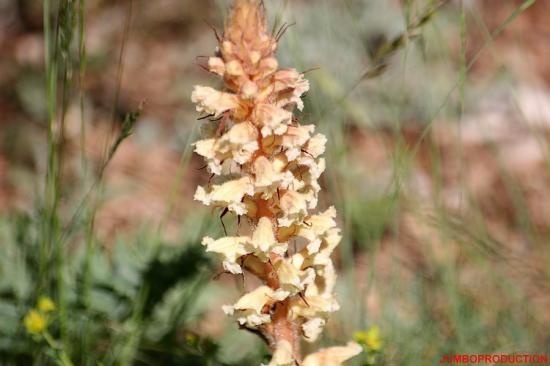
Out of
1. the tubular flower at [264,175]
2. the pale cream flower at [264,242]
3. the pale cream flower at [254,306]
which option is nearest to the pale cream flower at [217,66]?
the tubular flower at [264,175]

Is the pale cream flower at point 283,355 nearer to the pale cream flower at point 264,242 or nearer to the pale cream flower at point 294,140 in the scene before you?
the pale cream flower at point 264,242

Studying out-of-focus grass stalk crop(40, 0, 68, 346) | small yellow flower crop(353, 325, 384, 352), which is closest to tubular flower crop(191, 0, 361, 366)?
small yellow flower crop(353, 325, 384, 352)

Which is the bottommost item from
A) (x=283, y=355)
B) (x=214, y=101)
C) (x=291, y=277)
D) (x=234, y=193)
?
(x=283, y=355)

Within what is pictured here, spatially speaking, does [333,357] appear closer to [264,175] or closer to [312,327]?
[312,327]

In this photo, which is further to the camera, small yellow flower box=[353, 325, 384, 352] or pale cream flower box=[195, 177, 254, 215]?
small yellow flower box=[353, 325, 384, 352]

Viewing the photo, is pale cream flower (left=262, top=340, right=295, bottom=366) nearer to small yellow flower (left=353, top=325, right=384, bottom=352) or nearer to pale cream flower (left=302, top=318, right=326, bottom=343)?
pale cream flower (left=302, top=318, right=326, bottom=343)

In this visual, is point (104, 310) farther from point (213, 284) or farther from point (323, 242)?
point (323, 242)

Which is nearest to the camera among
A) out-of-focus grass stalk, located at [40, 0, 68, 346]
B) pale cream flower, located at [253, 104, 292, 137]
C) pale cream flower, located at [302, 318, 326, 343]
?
pale cream flower, located at [253, 104, 292, 137]

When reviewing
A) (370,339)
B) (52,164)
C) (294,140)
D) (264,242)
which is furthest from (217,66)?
(370,339)

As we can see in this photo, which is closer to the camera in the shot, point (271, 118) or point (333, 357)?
point (271, 118)

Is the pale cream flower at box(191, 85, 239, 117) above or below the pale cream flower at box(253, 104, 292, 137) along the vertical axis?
above
